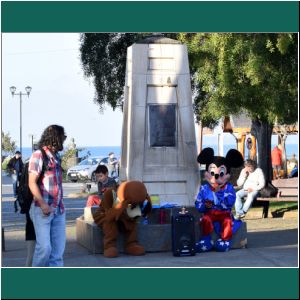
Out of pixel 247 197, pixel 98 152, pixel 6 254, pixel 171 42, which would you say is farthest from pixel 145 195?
pixel 98 152

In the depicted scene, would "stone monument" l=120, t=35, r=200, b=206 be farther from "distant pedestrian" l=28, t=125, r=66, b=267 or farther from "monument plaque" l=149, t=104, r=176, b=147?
"distant pedestrian" l=28, t=125, r=66, b=267

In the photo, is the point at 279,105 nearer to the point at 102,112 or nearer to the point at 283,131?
the point at 102,112

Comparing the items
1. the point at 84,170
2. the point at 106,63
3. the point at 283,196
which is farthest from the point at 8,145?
the point at 283,196

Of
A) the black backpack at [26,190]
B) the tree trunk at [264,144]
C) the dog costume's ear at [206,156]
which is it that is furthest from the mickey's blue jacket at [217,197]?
the tree trunk at [264,144]

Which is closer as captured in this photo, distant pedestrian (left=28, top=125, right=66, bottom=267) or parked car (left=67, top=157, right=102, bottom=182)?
distant pedestrian (left=28, top=125, right=66, bottom=267)

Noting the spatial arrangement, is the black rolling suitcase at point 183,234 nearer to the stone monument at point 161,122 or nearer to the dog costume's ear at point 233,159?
the dog costume's ear at point 233,159

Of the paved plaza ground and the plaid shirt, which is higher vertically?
the plaid shirt

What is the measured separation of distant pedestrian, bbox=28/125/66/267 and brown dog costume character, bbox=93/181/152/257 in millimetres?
2064

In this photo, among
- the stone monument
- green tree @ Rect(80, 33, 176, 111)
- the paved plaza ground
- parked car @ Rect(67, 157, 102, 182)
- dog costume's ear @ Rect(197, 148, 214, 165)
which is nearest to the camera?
the paved plaza ground

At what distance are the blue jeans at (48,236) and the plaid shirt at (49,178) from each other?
105 millimetres

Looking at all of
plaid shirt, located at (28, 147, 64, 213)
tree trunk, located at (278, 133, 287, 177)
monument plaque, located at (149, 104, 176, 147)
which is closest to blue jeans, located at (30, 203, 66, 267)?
plaid shirt, located at (28, 147, 64, 213)

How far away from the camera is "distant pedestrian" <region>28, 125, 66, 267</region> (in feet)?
26.0

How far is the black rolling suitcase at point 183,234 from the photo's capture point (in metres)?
10.2

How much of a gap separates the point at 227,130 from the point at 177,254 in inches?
724
